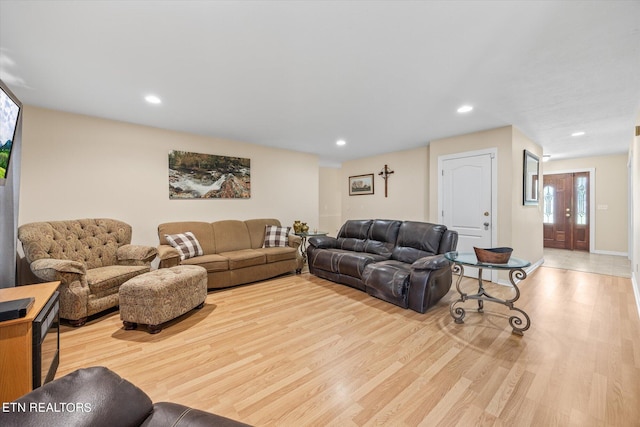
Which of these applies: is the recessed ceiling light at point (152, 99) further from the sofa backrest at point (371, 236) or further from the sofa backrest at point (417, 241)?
the sofa backrest at point (417, 241)

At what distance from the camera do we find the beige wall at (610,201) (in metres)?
5.68

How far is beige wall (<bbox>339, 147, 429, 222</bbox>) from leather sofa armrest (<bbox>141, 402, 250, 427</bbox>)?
5.06 meters

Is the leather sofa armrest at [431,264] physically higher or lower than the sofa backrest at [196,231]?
lower

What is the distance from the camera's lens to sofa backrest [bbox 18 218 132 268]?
2580mm

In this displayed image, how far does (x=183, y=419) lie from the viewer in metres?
0.75

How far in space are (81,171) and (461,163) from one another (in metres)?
Result: 5.59

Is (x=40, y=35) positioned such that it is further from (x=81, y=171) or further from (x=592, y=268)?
(x=592, y=268)

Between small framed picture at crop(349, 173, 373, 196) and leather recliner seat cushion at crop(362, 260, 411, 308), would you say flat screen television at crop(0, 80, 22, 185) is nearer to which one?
leather recliner seat cushion at crop(362, 260, 411, 308)

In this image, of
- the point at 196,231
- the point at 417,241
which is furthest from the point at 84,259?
the point at 417,241

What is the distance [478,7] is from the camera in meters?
1.51

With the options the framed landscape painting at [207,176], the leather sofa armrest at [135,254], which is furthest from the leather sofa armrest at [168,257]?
the framed landscape painting at [207,176]

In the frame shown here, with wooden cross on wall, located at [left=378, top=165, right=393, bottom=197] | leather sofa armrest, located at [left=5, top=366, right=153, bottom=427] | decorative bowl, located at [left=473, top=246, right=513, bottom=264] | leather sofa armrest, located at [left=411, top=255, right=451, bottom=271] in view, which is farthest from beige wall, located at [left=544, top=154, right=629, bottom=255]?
leather sofa armrest, located at [left=5, top=366, right=153, bottom=427]

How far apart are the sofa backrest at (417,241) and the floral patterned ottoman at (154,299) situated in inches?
110

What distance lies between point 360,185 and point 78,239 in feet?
17.4
